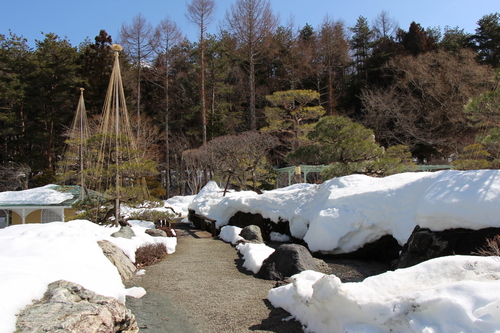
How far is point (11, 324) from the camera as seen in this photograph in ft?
7.93

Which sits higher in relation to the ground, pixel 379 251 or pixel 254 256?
pixel 254 256

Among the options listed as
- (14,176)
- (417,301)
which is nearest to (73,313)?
(417,301)

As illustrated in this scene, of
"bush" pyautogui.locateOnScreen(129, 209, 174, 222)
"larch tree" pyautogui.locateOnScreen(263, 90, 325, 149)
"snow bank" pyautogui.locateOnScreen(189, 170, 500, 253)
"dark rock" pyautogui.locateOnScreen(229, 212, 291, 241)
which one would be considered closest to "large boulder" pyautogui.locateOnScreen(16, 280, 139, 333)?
"snow bank" pyautogui.locateOnScreen(189, 170, 500, 253)

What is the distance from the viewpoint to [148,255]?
671 cm

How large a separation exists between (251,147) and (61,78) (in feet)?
48.2

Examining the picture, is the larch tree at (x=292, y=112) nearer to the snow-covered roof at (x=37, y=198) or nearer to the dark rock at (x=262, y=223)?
the dark rock at (x=262, y=223)

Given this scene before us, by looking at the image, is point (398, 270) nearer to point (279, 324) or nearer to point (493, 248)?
point (493, 248)

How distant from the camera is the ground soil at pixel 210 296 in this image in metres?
3.61

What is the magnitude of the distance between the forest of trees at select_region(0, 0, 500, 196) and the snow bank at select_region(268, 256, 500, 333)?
12.1 m

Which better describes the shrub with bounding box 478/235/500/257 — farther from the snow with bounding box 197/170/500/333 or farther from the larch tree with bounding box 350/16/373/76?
the larch tree with bounding box 350/16/373/76

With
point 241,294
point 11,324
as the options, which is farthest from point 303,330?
point 11,324

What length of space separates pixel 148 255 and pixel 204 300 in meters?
2.72

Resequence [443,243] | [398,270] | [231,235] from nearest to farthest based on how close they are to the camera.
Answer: [398,270] < [443,243] < [231,235]

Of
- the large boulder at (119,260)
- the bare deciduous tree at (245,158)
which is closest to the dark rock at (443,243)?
the large boulder at (119,260)
